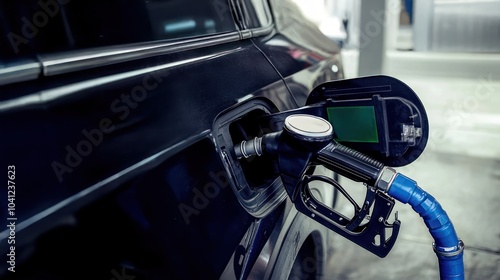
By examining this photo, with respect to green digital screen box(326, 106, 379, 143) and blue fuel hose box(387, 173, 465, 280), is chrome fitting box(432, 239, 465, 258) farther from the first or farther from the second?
green digital screen box(326, 106, 379, 143)

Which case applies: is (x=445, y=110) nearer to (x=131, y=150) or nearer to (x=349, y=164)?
(x=349, y=164)

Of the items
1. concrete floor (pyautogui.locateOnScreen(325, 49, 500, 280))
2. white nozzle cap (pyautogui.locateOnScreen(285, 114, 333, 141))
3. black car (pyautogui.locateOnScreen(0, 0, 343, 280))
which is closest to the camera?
black car (pyautogui.locateOnScreen(0, 0, 343, 280))

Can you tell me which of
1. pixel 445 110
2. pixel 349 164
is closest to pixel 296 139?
pixel 349 164

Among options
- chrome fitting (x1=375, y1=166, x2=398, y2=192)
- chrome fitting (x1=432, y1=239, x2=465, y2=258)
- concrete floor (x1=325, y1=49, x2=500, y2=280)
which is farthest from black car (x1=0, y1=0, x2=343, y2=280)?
concrete floor (x1=325, y1=49, x2=500, y2=280)

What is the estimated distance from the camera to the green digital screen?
1.25 metres

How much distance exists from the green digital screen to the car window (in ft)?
1.62

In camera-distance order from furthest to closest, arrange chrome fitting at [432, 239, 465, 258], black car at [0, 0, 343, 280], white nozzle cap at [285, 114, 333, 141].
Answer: chrome fitting at [432, 239, 465, 258] < white nozzle cap at [285, 114, 333, 141] < black car at [0, 0, 343, 280]

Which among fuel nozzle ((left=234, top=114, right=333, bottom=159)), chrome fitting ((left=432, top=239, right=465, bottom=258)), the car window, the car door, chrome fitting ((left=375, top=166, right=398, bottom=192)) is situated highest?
the car window

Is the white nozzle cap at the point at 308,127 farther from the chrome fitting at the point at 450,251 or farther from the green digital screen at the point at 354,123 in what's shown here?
the chrome fitting at the point at 450,251

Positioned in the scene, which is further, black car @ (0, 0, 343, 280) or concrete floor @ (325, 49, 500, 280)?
concrete floor @ (325, 49, 500, 280)

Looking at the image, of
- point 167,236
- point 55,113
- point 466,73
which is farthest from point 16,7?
point 466,73

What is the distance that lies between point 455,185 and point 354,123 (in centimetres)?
274

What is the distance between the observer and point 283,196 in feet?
4.25

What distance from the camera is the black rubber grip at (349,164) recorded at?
1.11 meters
